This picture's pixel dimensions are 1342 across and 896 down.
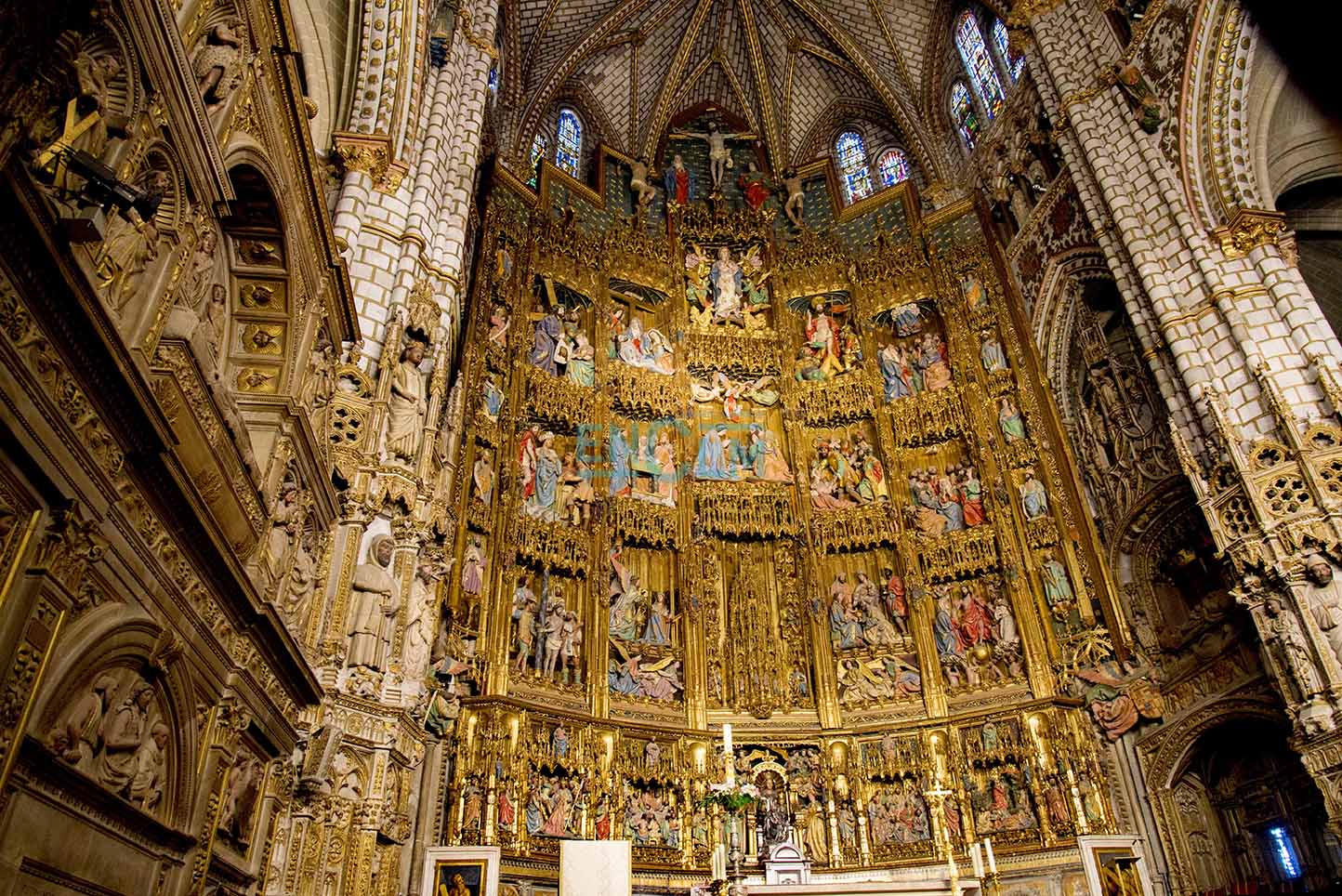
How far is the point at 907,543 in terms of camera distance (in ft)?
56.8

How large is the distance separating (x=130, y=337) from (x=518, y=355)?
41.3 feet

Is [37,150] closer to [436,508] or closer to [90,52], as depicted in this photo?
[90,52]

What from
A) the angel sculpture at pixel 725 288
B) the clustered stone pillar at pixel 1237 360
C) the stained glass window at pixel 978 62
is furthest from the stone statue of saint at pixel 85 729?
the stained glass window at pixel 978 62

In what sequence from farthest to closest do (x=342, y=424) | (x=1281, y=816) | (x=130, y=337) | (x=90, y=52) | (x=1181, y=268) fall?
1. (x=1181, y=268)
2. (x=1281, y=816)
3. (x=342, y=424)
4. (x=130, y=337)
5. (x=90, y=52)

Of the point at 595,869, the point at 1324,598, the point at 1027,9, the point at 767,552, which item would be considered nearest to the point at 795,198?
the point at 1027,9

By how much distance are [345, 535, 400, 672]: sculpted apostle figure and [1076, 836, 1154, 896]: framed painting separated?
958 centimetres

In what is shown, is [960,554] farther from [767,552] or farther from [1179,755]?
[1179,755]

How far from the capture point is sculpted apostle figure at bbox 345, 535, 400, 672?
374 inches

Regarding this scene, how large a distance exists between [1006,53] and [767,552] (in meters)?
12.1

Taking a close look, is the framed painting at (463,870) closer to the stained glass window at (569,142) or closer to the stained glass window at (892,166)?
the stained glass window at (569,142)

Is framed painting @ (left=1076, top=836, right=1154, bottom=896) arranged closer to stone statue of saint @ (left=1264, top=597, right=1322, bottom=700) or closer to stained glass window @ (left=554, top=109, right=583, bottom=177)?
stone statue of saint @ (left=1264, top=597, right=1322, bottom=700)

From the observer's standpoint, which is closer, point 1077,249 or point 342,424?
point 342,424

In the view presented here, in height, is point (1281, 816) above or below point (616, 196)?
below

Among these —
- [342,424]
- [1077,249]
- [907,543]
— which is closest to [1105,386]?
[1077,249]
